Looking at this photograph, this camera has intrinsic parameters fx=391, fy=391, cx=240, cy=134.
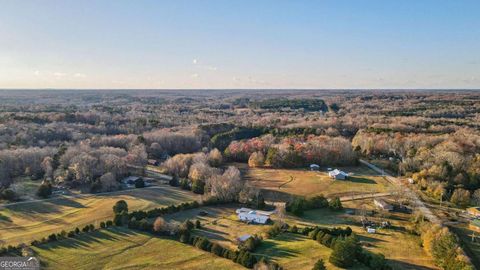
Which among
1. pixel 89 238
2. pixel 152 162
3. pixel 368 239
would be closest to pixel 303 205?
pixel 368 239

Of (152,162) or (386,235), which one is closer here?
(386,235)

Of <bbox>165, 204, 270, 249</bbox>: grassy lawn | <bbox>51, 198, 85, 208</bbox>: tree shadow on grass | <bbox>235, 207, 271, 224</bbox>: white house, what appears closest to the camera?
<bbox>165, 204, 270, 249</bbox>: grassy lawn

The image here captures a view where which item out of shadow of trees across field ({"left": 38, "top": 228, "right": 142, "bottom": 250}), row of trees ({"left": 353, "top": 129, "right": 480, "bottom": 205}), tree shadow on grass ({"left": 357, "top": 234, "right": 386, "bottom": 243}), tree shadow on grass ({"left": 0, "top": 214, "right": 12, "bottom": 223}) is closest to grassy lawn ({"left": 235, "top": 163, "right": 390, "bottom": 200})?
row of trees ({"left": 353, "top": 129, "right": 480, "bottom": 205})

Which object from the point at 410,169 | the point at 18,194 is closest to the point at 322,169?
the point at 410,169

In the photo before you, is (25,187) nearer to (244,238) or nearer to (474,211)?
(244,238)

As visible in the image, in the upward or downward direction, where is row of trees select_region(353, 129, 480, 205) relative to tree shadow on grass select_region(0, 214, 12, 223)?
upward

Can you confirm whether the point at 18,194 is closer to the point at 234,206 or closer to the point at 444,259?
the point at 234,206

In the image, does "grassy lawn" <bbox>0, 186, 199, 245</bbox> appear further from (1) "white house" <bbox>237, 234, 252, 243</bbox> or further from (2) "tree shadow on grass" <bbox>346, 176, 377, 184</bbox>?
(2) "tree shadow on grass" <bbox>346, 176, 377, 184</bbox>
